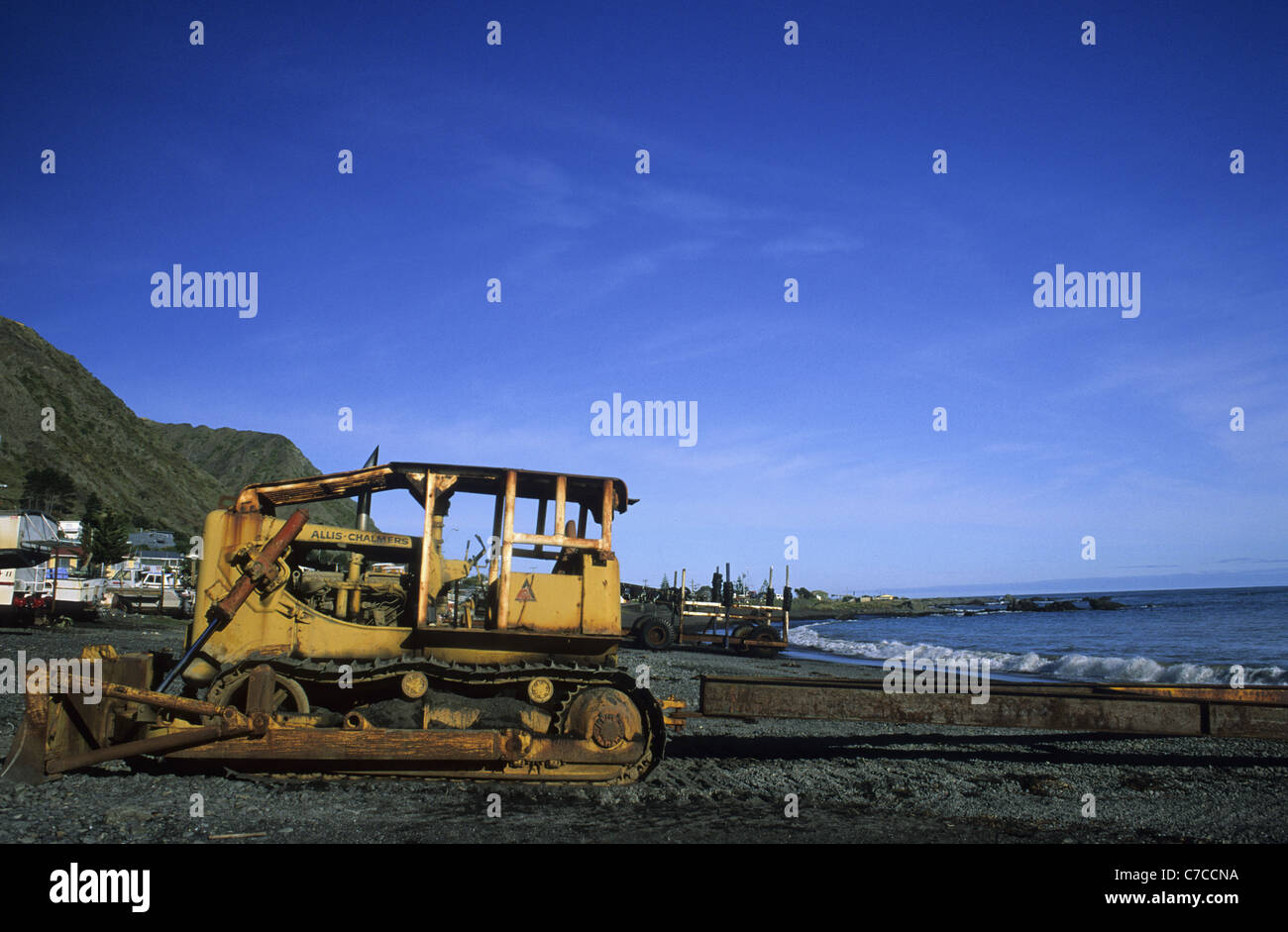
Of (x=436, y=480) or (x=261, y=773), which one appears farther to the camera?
(x=436, y=480)

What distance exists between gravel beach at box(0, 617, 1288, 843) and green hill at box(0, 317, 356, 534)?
91.1 metres

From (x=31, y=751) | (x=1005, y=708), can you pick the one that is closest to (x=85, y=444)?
(x=31, y=751)

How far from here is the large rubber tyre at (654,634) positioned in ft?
97.7

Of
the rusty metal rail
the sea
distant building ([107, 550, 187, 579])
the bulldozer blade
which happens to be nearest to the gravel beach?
the bulldozer blade

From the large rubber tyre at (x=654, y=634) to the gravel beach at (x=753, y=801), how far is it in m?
19.4

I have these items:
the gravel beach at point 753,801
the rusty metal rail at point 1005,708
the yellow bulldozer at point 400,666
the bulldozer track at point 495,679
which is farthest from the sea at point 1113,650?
the yellow bulldozer at point 400,666

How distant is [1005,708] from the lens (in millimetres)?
8406

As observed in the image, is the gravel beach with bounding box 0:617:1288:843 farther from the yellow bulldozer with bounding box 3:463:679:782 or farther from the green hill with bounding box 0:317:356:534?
the green hill with bounding box 0:317:356:534

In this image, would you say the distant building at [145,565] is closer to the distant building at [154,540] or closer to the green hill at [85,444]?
the distant building at [154,540]

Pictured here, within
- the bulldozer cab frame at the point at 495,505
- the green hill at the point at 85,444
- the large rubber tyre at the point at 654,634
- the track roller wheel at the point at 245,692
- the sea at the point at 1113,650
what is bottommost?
the sea at the point at 1113,650
